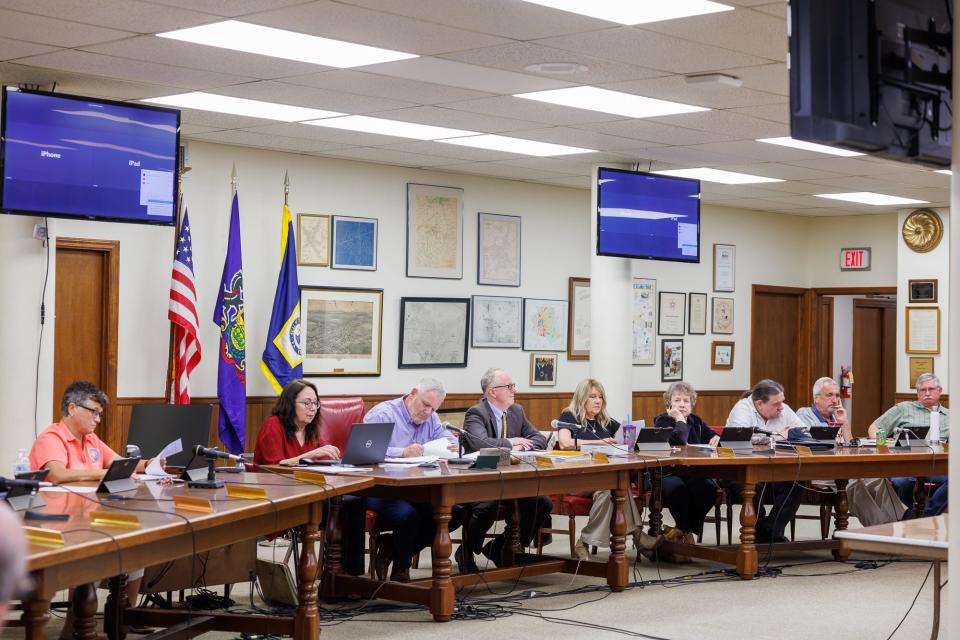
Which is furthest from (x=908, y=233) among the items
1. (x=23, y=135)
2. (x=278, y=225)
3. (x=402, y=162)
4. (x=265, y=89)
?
(x=23, y=135)

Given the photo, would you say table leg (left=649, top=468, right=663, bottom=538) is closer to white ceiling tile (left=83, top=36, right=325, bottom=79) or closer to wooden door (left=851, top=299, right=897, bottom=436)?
white ceiling tile (left=83, top=36, right=325, bottom=79)

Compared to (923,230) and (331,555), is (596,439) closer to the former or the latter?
(331,555)

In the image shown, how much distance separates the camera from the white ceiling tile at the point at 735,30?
5.19 metres

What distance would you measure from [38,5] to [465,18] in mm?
1790

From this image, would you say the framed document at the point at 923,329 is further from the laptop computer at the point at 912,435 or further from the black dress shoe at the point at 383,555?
A: the black dress shoe at the point at 383,555

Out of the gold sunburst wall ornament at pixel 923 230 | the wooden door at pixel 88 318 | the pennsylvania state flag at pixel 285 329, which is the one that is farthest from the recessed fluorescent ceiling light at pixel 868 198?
the wooden door at pixel 88 318

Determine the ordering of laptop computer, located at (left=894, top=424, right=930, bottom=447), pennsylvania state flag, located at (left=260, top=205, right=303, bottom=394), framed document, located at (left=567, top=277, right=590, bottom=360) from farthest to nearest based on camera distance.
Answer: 1. framed document, located at (left=567, top=277, right=590, bottom=360)
2. pennsylvania state flag, located at (left=260, top=205, right=303, bottom=394)
3. laptop computer, located at (left=894, top=424, right=930, bottom=447)

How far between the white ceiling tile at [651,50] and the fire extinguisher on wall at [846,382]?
7748 mm

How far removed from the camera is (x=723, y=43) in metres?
5.63

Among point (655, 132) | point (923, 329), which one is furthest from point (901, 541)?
point (923, 329)

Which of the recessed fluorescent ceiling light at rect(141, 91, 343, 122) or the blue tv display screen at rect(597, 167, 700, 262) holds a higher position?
the recessed fluorescent ceiling light at rect(141, 91, 343, 122)

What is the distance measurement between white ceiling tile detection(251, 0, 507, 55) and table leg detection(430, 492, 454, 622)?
215cm

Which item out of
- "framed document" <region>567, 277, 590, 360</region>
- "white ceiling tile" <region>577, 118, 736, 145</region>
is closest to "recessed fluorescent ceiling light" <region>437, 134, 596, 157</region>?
"white ceiling tile" <region>577, 118, 736, 145</region>

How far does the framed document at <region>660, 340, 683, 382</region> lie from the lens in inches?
464
